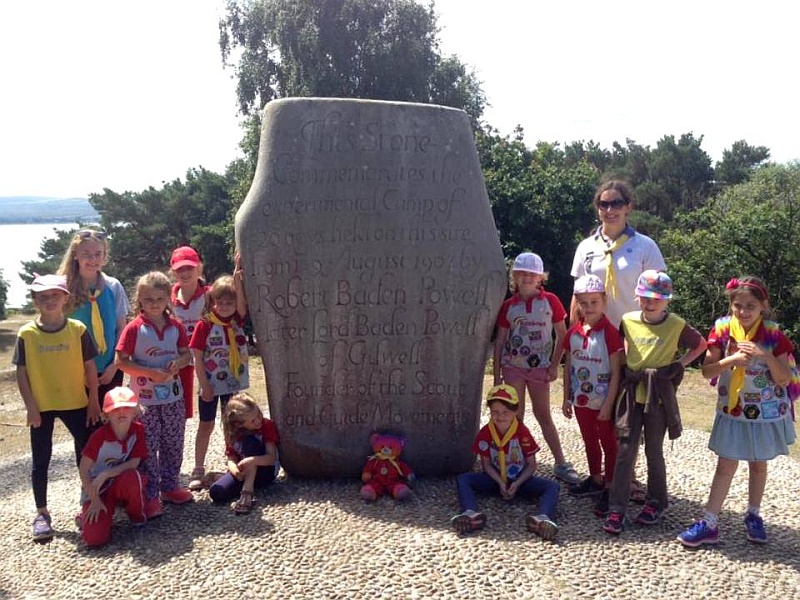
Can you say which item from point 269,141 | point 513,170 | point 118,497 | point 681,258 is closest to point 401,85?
point 513,170

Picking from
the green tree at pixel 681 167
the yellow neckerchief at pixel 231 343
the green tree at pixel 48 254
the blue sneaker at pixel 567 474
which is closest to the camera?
the yellow neckerchief at pixel 231 343

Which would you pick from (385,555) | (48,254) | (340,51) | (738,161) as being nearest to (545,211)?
(340,51)

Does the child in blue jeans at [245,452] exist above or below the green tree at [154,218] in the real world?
below

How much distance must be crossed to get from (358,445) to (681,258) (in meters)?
11.9

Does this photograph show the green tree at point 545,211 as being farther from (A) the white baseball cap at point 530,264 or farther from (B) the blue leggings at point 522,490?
(B) the blue leggings at point 522,490

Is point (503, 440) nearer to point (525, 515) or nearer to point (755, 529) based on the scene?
point (525, 515)

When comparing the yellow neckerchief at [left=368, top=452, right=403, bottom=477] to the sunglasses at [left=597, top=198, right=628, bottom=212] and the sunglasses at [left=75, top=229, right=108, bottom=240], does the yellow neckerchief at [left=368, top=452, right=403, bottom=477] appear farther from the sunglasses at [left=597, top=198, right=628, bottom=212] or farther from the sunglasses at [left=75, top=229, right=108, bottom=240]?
the sunglasses at [left=75, top=229, right=108, bottom=240]

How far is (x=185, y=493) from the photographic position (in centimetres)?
527

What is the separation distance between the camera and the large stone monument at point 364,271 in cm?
543

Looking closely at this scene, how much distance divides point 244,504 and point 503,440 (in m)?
1.88

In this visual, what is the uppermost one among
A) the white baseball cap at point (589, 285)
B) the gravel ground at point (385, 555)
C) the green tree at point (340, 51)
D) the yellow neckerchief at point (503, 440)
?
the green tree at point (340, 51)

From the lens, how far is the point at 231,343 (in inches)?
217

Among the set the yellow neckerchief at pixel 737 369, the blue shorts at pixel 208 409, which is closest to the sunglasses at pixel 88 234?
the blue shorts at pixel 208 409

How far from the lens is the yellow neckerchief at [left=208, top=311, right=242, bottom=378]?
5480 millimetres
